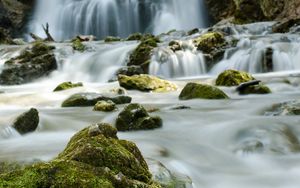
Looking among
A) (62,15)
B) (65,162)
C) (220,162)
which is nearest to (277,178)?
(220,162)

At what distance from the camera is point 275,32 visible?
20.5 metres

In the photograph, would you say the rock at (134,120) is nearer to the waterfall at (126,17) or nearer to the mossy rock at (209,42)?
the mossy rock at (209,42)

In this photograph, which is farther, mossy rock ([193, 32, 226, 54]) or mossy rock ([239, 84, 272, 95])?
mossy rock ([193, 32, 226, 54])

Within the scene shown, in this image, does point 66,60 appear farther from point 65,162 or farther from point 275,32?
point 65,162

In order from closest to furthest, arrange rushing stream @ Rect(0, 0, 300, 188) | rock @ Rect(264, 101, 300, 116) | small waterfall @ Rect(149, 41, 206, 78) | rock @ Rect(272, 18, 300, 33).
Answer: rushing stream @ Rect(0, 0, 300, 188)
rock @ Rect(264, 101, 300, 116)
small waterfall @ Rect(149, 41, 206, 78)
rock @ Rect(272, 18, 300, 33)

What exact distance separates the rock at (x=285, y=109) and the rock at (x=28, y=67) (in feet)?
40.9

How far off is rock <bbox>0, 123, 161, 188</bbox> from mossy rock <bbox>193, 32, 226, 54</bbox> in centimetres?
1478

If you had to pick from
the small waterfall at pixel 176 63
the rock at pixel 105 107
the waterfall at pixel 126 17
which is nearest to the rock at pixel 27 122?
the rock at pixel 105 107

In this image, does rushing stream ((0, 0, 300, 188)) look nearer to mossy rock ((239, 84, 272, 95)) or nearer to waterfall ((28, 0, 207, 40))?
mossy rock ((239, 84, 272, 95))

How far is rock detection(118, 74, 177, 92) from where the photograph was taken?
1233 cm

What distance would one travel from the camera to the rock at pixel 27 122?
21.9 ft

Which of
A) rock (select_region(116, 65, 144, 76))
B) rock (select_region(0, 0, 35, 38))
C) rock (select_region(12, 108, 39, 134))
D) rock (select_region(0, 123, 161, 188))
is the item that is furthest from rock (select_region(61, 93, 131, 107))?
rock (select_region(0, 0, 35, 38))

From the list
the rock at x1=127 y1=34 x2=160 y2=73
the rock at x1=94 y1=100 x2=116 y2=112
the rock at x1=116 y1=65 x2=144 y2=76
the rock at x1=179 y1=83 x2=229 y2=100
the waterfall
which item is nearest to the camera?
the rock at x1=94 y1=100 x2=116 y2=112

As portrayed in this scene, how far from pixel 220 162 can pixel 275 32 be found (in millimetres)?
16760
